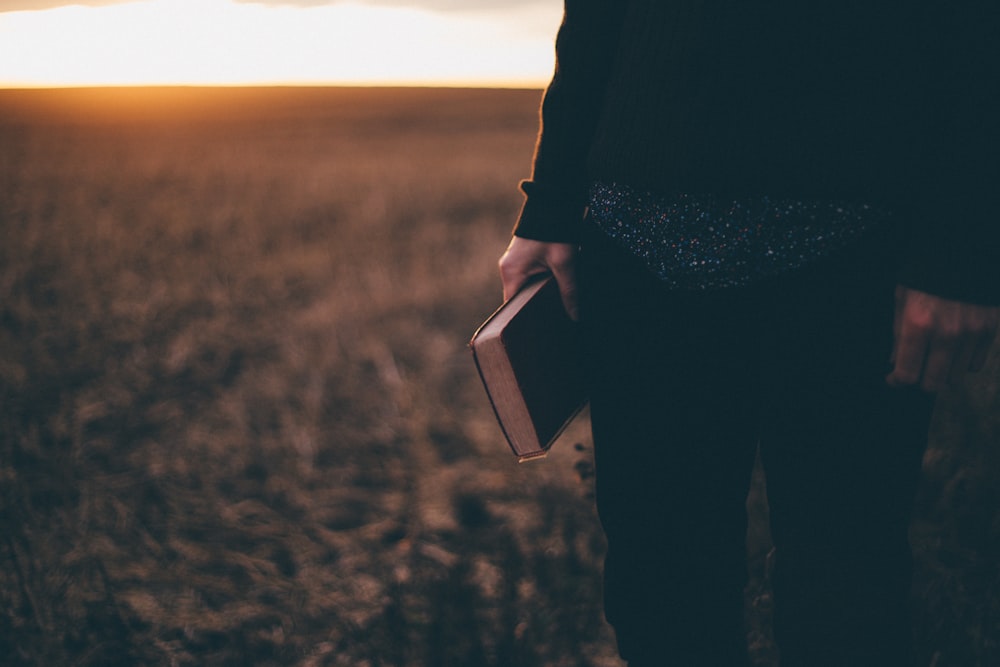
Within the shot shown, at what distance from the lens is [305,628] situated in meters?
1.64

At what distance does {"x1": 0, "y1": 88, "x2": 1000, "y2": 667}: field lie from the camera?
5.13ft

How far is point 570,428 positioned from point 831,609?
71.5 inches

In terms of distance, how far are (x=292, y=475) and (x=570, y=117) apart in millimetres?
1841

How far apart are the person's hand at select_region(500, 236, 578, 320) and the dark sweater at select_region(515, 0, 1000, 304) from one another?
0.22 metres

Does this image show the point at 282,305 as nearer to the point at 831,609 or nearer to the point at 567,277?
the point at 567,277

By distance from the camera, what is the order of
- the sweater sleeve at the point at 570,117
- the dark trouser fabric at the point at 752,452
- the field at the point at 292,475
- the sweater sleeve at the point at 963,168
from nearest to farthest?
the sweater sleeve at the point at 963,168 < the dark trouser fabric at the point at 752,452 < the sweater sleeve at the point at 570,117 < the field at the point at 292,475

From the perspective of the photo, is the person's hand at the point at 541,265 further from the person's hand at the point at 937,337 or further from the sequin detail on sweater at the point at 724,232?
the person's hand at the point at 937,337

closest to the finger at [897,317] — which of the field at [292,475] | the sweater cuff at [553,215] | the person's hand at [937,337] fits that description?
the person's hand at [937,337]

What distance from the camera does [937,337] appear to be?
0.66 metres

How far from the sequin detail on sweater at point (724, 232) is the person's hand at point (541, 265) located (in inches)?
5.3

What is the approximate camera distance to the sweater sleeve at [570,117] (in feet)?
2.76

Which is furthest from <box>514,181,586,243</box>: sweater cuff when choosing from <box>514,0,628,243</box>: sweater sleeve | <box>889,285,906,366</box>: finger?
<box>889,285,906,366</box>: finger

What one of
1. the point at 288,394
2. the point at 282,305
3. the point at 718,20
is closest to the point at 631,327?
the point at 718,20

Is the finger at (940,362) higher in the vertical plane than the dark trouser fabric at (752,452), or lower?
higher
